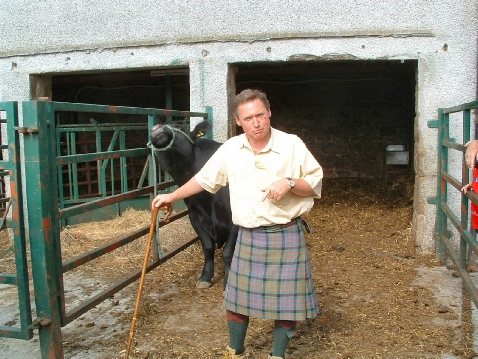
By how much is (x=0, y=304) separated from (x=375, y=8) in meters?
4.27

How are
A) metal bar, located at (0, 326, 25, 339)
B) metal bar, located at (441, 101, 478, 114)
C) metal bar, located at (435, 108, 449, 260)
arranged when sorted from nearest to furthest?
metal bar, located at (0, 326, 25, 339) < metal bar, located at (441, 101, 478, 114) < metal bar, located at (435, 108, 449, 260)

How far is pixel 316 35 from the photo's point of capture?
4867 millimetres

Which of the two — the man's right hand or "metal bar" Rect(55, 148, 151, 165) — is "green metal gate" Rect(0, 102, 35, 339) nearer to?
"metal bar" Rect(55, 148, 151, 165)

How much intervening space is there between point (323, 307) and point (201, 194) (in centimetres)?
135

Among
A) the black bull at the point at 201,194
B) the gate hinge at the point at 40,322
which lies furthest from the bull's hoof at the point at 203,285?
the gate hinge at the point at 40,322

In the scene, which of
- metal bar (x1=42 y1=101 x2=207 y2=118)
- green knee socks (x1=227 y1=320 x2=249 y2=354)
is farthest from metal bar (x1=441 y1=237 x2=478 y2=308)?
metal bar (x1=42 y1=101 x2=207 y2=118)

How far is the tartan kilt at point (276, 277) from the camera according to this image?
247 cm

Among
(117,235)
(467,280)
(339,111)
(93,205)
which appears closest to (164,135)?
(93,205)

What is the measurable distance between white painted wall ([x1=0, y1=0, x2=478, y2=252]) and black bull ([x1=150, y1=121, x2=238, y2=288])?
1.14 m

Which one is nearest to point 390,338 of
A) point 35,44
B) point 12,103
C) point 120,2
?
point 12,103

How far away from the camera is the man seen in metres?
2.46

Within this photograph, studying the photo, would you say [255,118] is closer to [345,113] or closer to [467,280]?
[467,280]

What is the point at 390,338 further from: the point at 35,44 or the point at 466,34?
the point at 35,44

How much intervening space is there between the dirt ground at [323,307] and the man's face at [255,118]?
Result: 137cm
